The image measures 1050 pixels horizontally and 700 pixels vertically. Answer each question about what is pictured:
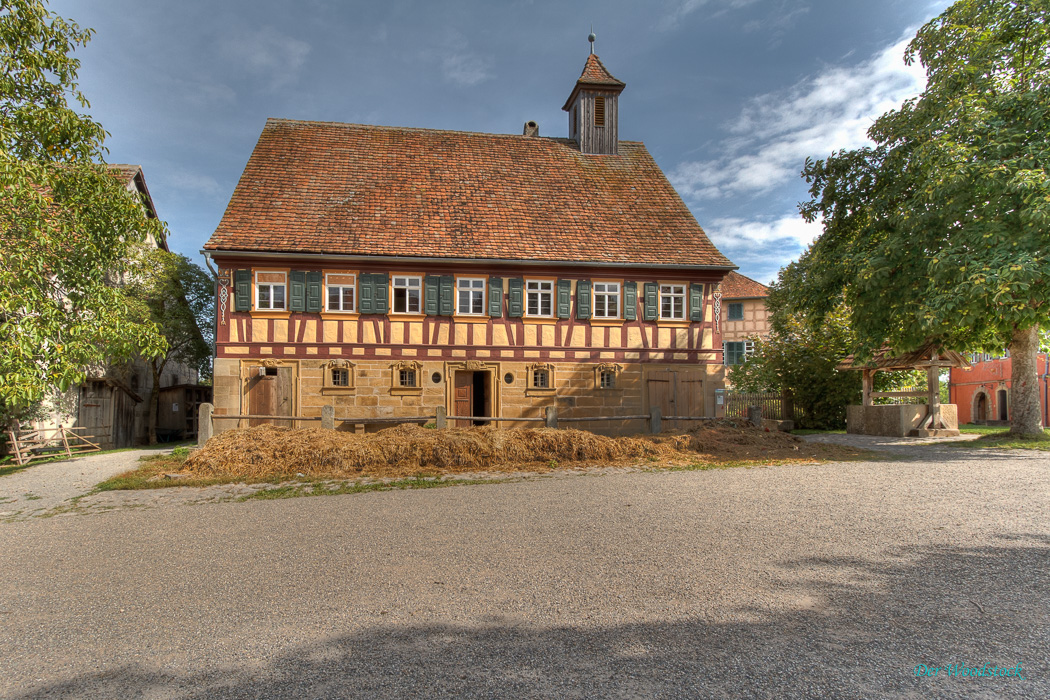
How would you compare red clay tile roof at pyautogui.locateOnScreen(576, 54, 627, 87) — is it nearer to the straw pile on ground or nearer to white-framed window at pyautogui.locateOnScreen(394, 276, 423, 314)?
white-framed window at pyautogui.locateOnScreen(394, 276, 423, 314)

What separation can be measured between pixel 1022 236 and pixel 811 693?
1301 centimetres

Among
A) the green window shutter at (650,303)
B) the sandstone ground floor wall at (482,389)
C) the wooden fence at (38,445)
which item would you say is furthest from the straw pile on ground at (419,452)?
the wooden fence at (38,445)

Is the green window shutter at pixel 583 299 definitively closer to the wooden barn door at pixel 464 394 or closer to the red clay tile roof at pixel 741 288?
the wooden barn door at pixel 464 394

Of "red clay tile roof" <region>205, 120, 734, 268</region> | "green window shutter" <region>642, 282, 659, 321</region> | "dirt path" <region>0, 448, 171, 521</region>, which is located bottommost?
"dirt path" <region>0, 448, 171, 521</region>

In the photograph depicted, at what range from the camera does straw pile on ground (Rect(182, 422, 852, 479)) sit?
10578 millimetres

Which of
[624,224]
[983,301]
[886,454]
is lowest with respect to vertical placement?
[886,454]

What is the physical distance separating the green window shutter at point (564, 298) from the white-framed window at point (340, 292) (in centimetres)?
590

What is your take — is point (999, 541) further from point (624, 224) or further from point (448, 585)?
point (624, 224)

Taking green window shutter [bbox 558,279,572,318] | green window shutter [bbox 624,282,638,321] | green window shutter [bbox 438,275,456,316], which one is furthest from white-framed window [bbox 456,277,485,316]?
green window shutter [bbox 624,282,638,321]

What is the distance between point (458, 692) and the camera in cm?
284

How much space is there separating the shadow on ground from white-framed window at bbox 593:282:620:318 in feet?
46.0

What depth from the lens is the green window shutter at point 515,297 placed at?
17.5m

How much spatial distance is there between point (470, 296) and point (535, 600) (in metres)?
13.9

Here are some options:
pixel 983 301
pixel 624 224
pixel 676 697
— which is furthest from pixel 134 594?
pixel 624 224
